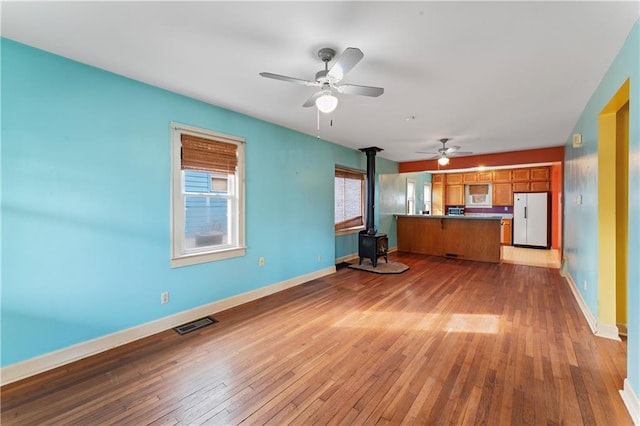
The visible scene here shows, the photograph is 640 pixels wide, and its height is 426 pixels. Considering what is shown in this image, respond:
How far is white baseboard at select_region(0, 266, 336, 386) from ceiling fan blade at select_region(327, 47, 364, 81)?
2817mm

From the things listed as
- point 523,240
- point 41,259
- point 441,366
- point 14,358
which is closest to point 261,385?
point 441,366

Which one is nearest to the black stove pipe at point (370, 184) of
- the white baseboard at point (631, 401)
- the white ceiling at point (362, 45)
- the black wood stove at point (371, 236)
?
the black wood stove at point (371, 236)

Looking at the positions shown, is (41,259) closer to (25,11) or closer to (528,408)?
(25,11)

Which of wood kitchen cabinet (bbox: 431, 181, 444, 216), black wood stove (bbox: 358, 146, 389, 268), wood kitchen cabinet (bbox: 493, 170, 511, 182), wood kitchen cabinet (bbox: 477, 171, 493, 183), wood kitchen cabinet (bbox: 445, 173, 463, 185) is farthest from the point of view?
wood kitchen cabinet (bbox: 431, 181, 444, 216)

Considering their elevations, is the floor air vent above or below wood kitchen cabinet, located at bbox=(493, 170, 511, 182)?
below

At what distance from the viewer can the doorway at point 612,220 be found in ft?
8.50

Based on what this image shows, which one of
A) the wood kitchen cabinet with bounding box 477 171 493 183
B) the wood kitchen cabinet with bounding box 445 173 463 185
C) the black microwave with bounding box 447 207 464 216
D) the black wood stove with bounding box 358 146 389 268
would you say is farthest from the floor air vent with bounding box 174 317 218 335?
Result: the wood kitchen cabinet with bounding box 445 173 463 185

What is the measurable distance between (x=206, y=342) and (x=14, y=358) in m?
1.32

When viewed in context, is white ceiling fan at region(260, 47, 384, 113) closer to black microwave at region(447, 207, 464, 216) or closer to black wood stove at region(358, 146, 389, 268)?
black wood stove at region(358, 146, 389, 268)

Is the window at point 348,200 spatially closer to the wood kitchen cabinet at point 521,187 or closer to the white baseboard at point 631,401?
the white baseboard at point 631,401

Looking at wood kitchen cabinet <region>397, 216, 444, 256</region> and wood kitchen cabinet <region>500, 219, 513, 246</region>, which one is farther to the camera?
wood kitchen cabinet <region>500, 219, 513, 246</region>

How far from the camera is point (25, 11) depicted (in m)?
1.72

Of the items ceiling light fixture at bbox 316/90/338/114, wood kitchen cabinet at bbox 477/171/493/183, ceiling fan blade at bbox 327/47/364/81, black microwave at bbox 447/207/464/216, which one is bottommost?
black microwave at bbox 447/207/464/216

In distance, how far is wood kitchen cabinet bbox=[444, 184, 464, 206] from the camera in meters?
9.27
